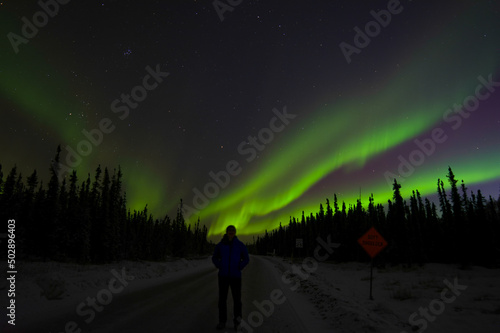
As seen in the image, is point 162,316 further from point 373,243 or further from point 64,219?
point 64,219

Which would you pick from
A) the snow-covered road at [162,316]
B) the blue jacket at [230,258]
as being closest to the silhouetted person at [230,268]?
the blue jacket at [230,258]

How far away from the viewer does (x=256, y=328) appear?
5.94 metres

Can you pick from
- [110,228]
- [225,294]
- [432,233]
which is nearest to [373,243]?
[225,294]

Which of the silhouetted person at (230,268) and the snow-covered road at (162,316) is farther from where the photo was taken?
the silhouetted person at (230,268)

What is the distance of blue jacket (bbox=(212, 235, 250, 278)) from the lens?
→ 6.03 metres

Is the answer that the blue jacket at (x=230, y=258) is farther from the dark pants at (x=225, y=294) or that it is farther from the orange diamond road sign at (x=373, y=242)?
the orange diamond road sign at (x=373, y=242)

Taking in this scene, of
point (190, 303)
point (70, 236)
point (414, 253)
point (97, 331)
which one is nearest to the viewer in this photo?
point (97, 331)

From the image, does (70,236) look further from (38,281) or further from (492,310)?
(492,310)

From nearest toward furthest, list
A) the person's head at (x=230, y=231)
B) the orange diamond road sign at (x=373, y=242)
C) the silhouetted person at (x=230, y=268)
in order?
the silhouetted person at (x=230, y=268) → the person's head at (x=230, y=231) → the orange diamond road sign at (x=373, y=242)

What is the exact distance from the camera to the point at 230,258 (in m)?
6.03

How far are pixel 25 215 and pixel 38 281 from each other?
49261 mm

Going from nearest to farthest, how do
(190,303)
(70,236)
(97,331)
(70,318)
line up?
(97,331) < (70,318) < (190,303) < (70,236)

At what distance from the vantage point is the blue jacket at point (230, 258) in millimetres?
6027

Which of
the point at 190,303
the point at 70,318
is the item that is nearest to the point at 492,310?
the point at 190,303
